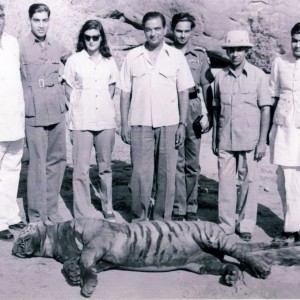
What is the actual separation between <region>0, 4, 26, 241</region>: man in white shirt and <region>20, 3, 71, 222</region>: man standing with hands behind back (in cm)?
20

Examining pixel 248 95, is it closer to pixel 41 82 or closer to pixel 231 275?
pixel 231 275

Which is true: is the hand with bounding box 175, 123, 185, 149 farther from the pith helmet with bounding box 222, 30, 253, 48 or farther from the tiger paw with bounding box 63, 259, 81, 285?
the tiger paw with bounding box 63, 259, 81, 285

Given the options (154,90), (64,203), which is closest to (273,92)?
(154,90)

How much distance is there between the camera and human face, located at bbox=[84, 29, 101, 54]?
18.9 feet

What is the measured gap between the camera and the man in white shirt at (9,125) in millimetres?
5332

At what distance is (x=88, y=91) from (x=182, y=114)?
0.92 meters

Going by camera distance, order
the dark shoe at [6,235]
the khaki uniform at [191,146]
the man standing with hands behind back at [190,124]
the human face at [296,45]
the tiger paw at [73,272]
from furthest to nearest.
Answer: the khaki uniform at [191,146] → the man standing with hands behind back at [190,124] → the dark shoe at [6,235] → the human face at [296,45] → the tiger paw at [73,272]

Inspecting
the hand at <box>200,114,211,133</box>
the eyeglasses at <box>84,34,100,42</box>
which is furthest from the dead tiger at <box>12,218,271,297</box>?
the eyeglasses at <box>84,34,100,42</box>

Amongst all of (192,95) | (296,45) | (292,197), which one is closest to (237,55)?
(296,45)

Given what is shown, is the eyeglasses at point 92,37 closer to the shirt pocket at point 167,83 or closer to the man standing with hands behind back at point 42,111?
the man standing with hands behind back at point 42,111

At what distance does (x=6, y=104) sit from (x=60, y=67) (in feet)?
2.80

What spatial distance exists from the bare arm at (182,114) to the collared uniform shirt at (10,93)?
57.6 inches

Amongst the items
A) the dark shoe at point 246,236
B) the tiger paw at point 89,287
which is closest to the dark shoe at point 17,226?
the tiger paw at point 89,287

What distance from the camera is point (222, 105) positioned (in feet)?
18.4
